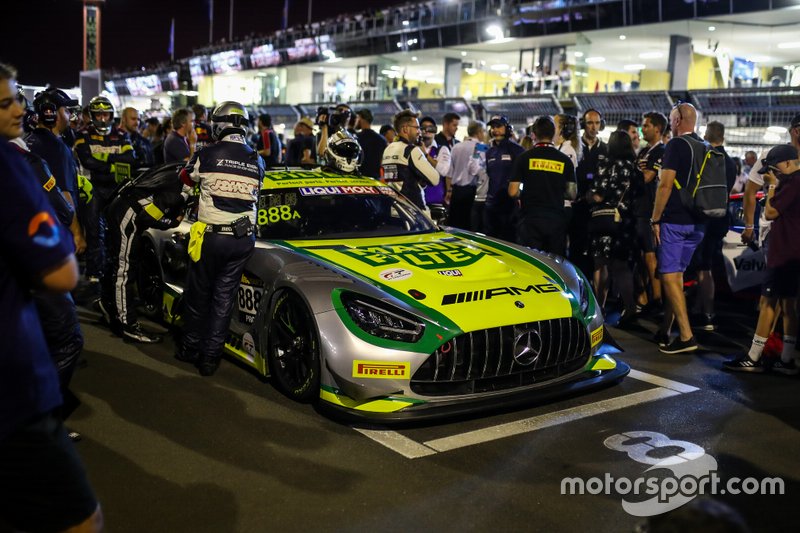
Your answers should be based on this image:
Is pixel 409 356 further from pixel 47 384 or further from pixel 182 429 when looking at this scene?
pixel 47 384

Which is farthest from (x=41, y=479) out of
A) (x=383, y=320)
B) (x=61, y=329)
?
(x=383, y=320)

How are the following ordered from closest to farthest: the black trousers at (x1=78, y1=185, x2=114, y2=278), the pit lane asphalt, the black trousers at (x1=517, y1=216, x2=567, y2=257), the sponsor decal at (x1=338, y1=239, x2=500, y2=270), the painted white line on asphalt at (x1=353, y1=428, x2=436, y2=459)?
1. the pit lane asphalt
2. the painted white line on asphalt at (x1=353, y1=428, x2=436, y2=459)
3. the sponsor decal at (x1=338, y1=239, x2=500, y2=270)
4. the black trousers at (x1=517, y1=216, x2=567, y2=257)
5. the black trousers at (x1=78, y1=185, x2=114, y2=278)

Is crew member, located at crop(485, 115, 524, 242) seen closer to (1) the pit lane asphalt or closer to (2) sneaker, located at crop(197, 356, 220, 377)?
(1) the pit lane asphalt

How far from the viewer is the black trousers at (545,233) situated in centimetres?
733

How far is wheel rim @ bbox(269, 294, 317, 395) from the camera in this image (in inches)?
190

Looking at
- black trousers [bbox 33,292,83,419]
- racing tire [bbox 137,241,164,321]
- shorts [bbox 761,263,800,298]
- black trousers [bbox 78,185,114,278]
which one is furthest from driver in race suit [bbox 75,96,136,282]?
shorts [bbox 761,263,800,298]

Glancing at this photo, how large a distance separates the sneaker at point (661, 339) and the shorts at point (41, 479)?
5.58 metres

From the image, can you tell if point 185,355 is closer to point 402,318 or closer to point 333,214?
point 333,214

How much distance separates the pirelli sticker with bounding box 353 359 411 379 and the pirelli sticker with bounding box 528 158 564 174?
3342 millimetres

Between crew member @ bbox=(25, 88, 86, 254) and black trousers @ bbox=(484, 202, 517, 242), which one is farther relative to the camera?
black trousers @ bbox=(484, 202, 517, 242)

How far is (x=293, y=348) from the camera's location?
196 inches

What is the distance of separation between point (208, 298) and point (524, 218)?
10.3 ft

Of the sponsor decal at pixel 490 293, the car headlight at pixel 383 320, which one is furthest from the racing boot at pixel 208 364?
the sponsor decal at pixel 490 293

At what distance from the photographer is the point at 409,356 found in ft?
14.7
